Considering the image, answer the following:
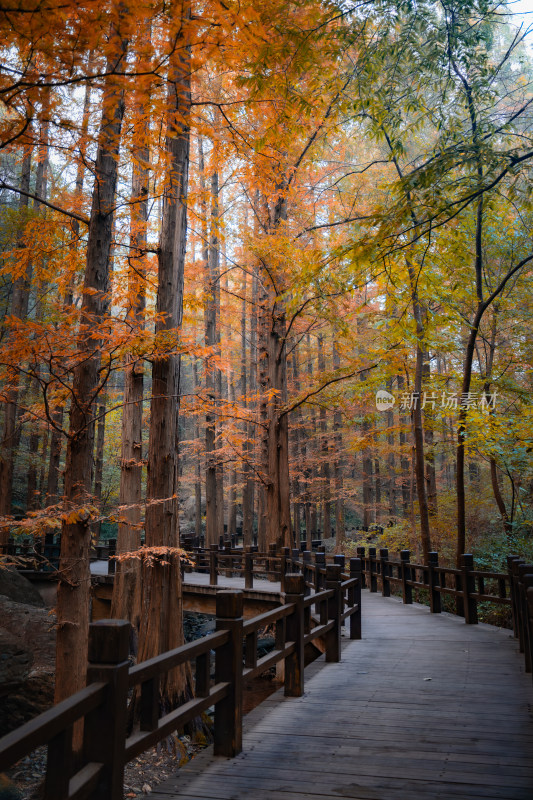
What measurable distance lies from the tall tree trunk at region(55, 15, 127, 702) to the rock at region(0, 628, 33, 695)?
4885 millimetres

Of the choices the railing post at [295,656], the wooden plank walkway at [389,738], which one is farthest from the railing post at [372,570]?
the railing post at [295,656]

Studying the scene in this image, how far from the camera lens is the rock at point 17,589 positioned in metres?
15.2

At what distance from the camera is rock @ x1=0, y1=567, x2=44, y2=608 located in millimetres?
15168

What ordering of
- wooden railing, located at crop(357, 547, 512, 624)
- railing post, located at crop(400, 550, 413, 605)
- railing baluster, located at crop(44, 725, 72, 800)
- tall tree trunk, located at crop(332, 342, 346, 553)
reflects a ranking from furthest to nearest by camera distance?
tall tree trunk, located at crop(332, 342, 346, 553)
railing post, located at crop(400, 550, 413, 605)
wooden railing, located at crop(357, 547, 512, 624)
railing baluster, located at crop(44, 725, 72, 800)

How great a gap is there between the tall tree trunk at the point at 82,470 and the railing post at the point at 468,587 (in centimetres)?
674

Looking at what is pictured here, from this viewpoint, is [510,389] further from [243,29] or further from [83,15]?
[83,15]

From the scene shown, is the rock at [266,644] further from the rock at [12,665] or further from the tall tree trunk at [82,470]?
the tall tree trunk at [82,470]

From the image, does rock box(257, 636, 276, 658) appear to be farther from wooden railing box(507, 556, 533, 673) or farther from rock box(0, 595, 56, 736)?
wooden railing box(507, 556, 533, 673)

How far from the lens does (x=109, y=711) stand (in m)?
2.79

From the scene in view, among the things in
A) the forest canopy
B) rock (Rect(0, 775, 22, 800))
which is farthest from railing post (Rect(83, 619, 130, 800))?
rock (Rect(0, 775, 22, 800))

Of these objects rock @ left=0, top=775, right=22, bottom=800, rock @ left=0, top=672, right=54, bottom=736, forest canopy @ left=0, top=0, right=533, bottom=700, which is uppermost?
forest canopy @ left=0, top=0, right=533, bottom=700

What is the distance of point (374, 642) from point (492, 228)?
10782 mm

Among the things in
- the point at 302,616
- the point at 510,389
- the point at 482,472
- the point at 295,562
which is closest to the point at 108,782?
the point at 302,616

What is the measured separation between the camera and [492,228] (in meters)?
14.2
